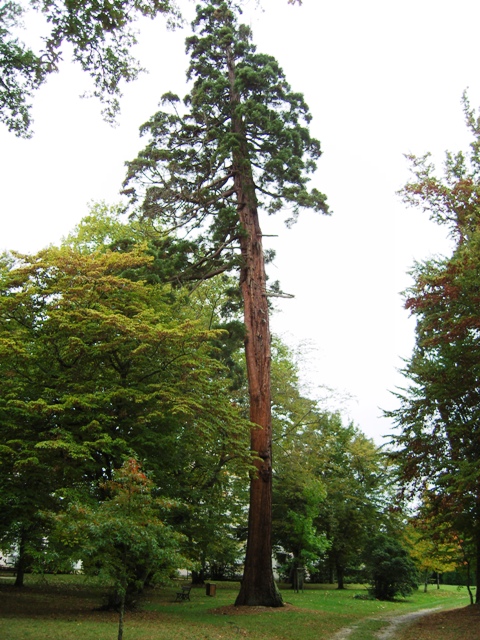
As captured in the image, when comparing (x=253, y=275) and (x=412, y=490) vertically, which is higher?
(x=253, y=275)

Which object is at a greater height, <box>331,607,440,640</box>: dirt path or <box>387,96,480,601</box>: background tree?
<box>387,96,480,601</box>: background tree

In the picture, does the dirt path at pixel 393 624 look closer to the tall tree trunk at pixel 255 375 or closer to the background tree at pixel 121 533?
the tall tree trunk at pixel 255 375

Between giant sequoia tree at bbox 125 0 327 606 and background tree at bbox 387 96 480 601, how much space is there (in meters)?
3.88

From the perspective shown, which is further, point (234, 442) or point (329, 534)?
point (329, 534)

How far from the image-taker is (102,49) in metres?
8.11

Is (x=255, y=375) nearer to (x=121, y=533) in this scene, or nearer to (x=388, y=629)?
(x=388, y=629)

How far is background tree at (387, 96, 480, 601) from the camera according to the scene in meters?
12.8

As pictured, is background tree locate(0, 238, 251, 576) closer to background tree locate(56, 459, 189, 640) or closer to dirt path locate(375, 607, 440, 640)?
background tree locate(56, 459, 189, 640)

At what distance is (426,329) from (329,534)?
21.2 metres

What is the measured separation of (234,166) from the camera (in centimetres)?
1745

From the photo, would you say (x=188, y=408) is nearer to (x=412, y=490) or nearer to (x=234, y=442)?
(x=234, y=442)

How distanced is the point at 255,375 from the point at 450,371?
5.35m

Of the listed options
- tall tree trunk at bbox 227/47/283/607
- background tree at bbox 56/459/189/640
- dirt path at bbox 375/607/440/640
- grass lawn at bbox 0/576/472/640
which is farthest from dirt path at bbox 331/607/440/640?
background tree at bbox 56/459/189/640

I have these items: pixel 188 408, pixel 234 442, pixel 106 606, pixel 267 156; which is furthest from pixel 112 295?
pixel 106 606
